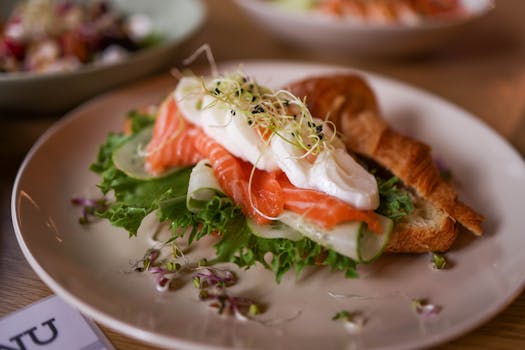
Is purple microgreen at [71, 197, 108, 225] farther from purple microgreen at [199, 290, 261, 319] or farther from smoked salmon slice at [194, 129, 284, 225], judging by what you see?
purple microgreen at [199, 290, 261, 319]

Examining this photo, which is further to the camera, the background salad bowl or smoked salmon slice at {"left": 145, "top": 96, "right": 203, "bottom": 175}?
the background salad bowl

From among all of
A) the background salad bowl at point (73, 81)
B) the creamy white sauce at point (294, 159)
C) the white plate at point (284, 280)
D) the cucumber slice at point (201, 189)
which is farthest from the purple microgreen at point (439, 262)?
the background salad bowl at point (73, 81)

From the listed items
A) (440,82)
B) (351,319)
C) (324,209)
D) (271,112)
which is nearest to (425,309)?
(351,319)

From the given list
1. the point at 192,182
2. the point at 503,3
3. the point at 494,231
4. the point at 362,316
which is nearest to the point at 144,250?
the point at 192,182

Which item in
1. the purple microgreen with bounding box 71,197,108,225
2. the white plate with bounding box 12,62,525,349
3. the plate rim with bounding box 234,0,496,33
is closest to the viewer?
the white plate with bounding box 12,62,525,349

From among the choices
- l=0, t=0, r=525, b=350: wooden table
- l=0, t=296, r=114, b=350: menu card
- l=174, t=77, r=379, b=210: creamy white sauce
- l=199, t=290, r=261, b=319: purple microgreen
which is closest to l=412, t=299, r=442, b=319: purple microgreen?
l=0, t=0, r=525, b=350: wooden table

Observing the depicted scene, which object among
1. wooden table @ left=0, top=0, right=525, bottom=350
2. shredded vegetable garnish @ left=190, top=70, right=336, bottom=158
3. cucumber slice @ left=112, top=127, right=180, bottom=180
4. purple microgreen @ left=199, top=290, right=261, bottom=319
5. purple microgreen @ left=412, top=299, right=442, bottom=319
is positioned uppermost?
shredded vegetable garnish @ left=190, top=70, right=336, bottom=158
